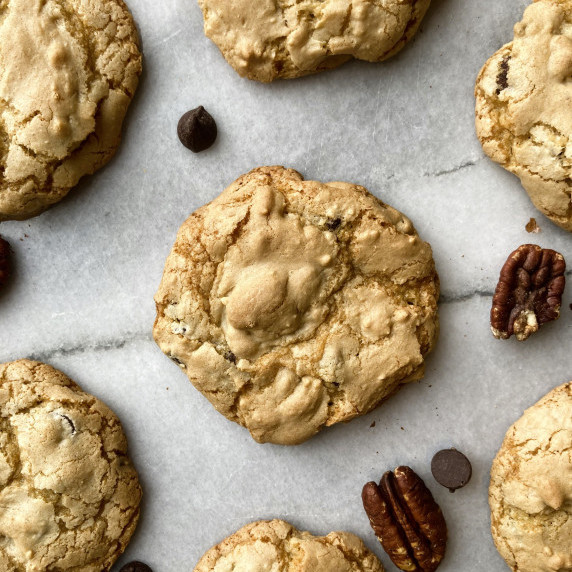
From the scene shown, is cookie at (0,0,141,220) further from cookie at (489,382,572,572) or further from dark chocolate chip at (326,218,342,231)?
cookie at (489,382,572,572)

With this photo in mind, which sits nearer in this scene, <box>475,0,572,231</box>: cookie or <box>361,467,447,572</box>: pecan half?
<box>475,0,572,231</box>: cookie

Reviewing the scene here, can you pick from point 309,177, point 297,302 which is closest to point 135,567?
point 297,302

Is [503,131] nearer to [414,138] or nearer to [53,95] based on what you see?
[414,138]

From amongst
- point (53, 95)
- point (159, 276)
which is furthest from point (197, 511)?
point (53, 95)

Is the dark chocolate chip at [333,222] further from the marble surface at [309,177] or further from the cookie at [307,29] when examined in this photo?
the cookie at [307,29]

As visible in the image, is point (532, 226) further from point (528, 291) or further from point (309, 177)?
point (309, 177)

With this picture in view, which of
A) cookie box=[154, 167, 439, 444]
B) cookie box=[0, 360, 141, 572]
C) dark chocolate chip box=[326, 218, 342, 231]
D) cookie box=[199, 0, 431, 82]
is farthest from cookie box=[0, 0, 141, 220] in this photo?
dark chocolate chip box=[326, 218, 342, 231]
